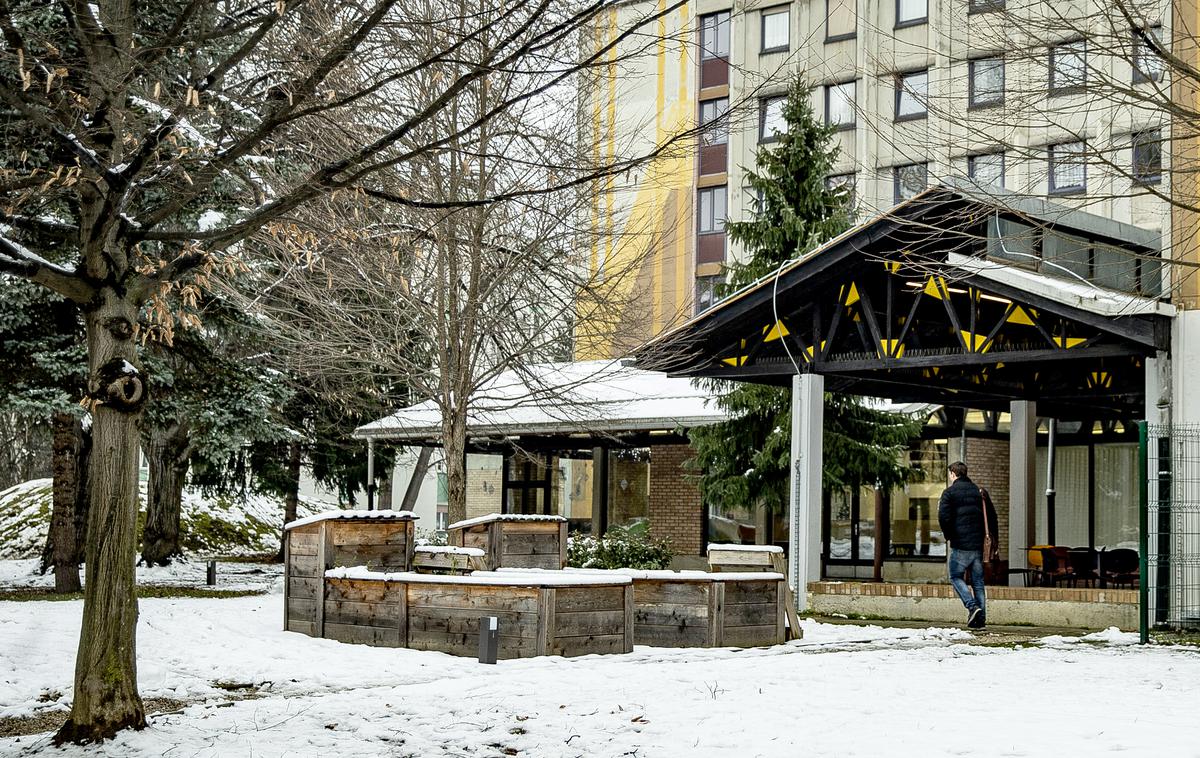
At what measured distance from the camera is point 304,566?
558 inches

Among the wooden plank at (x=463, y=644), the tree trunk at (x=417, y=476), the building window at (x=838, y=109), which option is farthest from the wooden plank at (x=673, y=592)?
the building window at (x=838, y=109)

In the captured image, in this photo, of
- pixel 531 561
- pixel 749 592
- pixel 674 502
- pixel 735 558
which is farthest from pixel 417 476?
pixel 749 592

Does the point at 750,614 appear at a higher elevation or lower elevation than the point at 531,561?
lower

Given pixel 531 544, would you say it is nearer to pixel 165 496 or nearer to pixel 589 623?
pixel 589 623

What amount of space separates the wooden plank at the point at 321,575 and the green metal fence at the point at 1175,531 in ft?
29.7

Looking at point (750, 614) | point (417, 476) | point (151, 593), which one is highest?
point (417, 476)

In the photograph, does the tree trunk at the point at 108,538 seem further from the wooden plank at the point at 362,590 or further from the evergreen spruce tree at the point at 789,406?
the evergreen spruce tree at the point at 789,406

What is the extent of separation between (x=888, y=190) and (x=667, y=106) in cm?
947

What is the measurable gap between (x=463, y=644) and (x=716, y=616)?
8.77 ft

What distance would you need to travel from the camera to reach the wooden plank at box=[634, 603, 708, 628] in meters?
13.3

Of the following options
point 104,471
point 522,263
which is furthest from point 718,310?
point 104,471

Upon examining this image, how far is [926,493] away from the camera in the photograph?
26688 mm

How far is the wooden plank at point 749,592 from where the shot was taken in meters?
13.6

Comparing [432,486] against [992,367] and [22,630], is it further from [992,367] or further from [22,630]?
[22,630]
